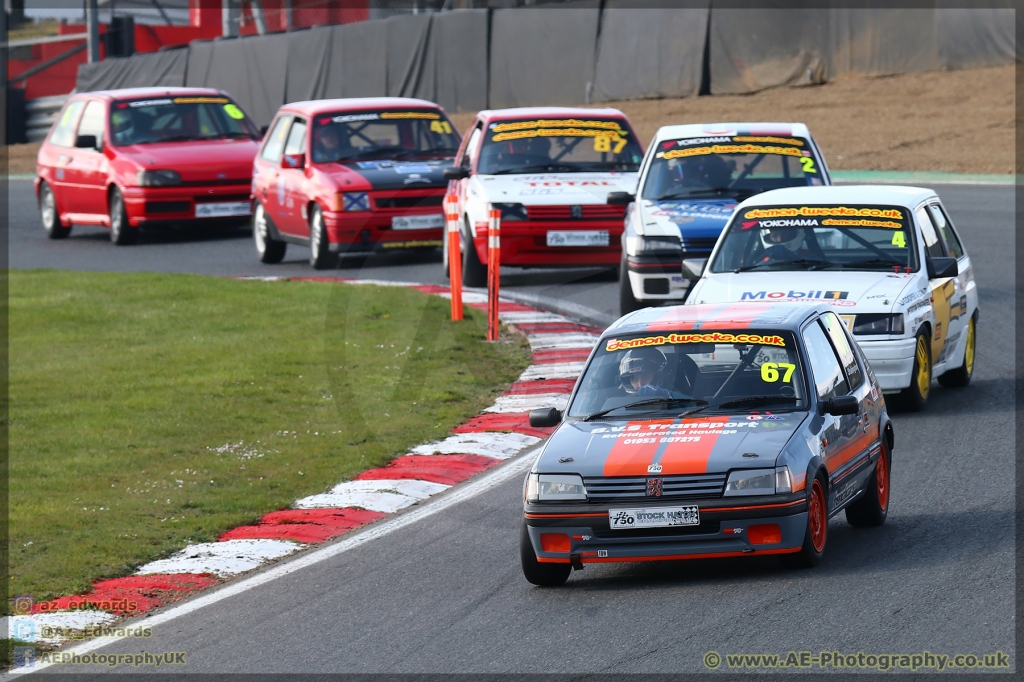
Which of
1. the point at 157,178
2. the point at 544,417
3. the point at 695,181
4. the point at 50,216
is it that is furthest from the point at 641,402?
the point at 50,216

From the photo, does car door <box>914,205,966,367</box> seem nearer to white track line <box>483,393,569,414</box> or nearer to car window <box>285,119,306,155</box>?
white track line <box>483,393,569,414</box>

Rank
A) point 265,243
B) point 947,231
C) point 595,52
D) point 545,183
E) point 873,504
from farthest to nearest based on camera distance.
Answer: point 595,52 → point 265,243 → point 545,183 → point 947,231 → point 873,504

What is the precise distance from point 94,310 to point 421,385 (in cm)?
536

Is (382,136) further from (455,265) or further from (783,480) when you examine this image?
(783,480)

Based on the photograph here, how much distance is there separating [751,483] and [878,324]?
12.8ft

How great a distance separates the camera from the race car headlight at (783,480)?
6844 mm

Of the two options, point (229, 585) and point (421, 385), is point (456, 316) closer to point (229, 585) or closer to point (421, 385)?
point (421, 385)

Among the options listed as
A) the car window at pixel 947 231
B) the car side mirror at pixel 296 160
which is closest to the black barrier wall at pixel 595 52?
the car side mirror at pixel 296 160

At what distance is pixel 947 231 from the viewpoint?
481 inches

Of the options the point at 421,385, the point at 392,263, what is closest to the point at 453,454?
the point at 421,385

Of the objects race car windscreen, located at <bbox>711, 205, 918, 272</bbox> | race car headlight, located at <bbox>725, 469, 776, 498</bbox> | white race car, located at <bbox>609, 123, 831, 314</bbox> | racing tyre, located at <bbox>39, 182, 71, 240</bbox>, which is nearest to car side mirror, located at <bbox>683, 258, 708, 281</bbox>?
race car windscreen, located at <bbox>711, 205, 918, 272</bbox>

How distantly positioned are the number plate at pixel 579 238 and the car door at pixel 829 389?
25.3 ft

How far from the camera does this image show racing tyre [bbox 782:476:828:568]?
6957 mm

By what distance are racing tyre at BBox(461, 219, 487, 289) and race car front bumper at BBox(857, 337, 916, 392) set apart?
22.8 ft
